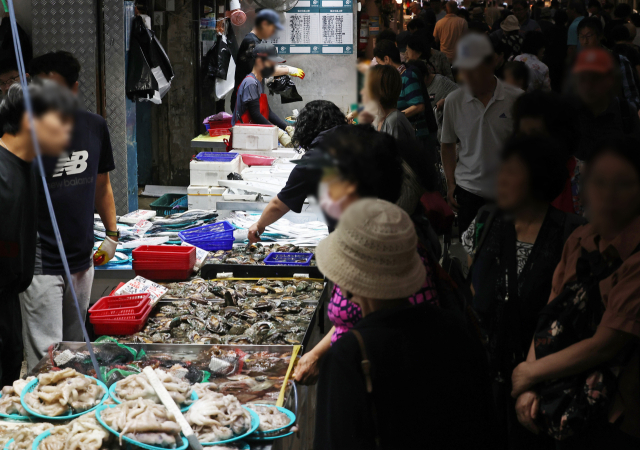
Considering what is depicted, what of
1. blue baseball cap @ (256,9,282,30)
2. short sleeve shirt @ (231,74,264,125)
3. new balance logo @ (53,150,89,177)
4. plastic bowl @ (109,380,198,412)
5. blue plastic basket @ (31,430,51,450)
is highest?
blue baseball cap @ (256,9,282,30)

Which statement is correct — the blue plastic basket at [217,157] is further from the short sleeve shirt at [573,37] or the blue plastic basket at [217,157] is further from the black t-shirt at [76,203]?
the short sleeve shirt at [573,37]

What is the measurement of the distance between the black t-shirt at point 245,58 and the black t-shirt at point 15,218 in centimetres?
131

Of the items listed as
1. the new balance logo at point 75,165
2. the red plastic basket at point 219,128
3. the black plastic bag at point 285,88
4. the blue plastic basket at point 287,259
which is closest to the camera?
the black plastic bag at point 285,88

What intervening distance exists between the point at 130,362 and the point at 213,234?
1850 millimetres

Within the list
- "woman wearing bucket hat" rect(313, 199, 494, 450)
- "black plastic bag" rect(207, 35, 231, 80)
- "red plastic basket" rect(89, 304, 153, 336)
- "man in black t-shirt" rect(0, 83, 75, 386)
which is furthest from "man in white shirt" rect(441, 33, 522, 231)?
"red plastic basket" rect(89, 304, 153, 336)

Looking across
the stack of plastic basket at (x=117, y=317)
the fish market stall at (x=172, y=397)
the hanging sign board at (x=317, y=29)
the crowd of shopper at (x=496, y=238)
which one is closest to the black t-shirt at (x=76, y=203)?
the stack of plastic basket at (x=117, y=317)

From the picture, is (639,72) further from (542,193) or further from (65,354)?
(65,354)

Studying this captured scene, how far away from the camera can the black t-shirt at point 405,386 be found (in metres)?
1.33

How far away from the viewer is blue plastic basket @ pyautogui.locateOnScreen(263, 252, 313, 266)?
12.5 ft

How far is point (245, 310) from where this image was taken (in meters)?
3.22

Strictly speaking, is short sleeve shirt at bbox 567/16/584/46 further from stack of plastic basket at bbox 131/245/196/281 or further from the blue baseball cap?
stack of plastic basket at bbox 131/245/196/281

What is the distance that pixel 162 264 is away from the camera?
Answer: 362cm

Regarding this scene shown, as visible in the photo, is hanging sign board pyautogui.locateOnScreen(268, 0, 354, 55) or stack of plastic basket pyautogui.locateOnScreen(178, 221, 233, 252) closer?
hanging sign board pyautogui.locateOnScreen(268, 0, 354, 55)

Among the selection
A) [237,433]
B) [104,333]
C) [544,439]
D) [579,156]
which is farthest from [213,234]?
[579,156]
